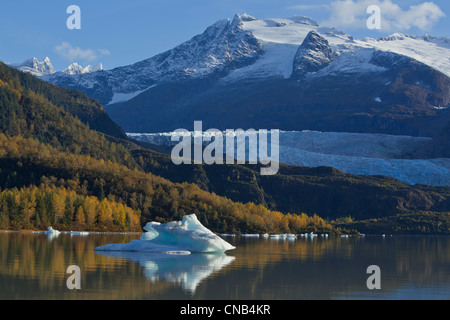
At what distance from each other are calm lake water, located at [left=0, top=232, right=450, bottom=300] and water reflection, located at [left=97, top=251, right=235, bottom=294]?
80 millimetres

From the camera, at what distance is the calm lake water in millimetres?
54125

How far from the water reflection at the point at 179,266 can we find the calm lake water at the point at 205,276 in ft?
0.26

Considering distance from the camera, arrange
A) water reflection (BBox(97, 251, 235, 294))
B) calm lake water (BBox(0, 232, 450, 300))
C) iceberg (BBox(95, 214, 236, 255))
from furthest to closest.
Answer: iceberg (BBox(95, 214, 236, 255))
water reflection (BBox(97, 251, 235, 294))
calm lake water (BBox(0, 232, 450, 300))

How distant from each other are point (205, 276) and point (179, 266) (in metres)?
10.1

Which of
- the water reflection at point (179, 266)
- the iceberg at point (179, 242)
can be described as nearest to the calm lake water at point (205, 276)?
the water reflection at point (179, 266)

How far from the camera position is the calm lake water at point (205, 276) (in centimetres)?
5412

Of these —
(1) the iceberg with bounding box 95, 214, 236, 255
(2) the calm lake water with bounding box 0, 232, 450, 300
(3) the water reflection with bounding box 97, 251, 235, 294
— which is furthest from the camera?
(1) the iceberg with bounding box 95, 214, 236, 255

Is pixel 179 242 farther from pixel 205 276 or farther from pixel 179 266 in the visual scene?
pixel 205 276

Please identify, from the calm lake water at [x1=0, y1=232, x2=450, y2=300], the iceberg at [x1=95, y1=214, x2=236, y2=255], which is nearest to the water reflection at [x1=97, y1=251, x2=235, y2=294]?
the calm lake water at [x1=0, y1=232, x2=450, y2=300]

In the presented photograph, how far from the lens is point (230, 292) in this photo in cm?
5547

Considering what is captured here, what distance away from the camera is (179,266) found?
75.2 metres

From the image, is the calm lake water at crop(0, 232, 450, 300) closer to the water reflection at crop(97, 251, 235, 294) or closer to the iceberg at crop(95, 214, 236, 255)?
the water reflection at crop(97, 251, 235, 294)
